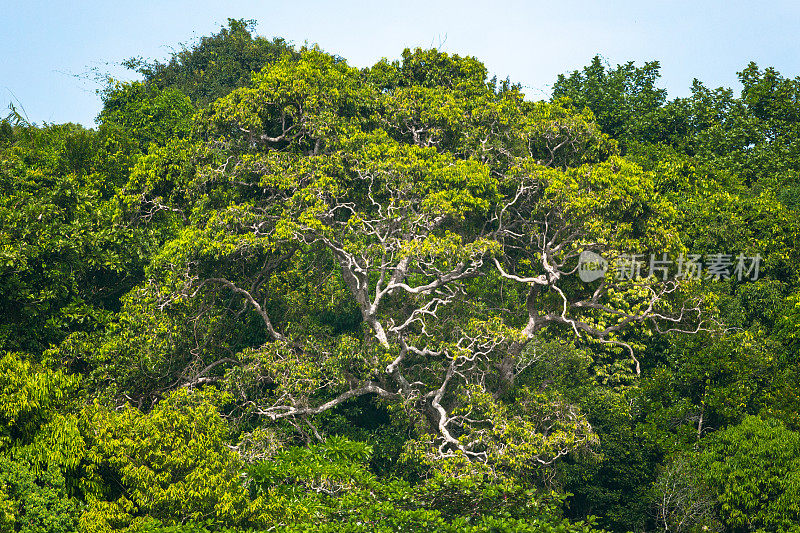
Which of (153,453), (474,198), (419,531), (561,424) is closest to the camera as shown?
(419,531)

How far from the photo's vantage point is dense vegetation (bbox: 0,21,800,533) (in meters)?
17.3

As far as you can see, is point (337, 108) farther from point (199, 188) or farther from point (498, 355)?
point (498, 355)

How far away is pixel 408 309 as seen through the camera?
20531 millimetres

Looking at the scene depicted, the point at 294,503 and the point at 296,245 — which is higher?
the point at 296,245

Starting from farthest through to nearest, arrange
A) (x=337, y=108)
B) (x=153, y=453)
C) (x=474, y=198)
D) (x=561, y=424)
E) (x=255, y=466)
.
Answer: (x=337, y=108)
(x=474, y=198)
(x=561, y=424)
(x=255, y=466)
(x=153, y=453)

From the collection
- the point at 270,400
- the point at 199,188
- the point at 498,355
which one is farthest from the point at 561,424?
the point at 199,188

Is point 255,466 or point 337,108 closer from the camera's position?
point 255,466

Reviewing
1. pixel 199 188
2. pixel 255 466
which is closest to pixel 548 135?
pixel 199 188

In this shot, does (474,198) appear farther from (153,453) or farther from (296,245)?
(153,453)

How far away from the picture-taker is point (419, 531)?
39.6 feet

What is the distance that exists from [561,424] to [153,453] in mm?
8470

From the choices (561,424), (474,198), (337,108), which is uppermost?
(337,108)

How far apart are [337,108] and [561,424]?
914cm

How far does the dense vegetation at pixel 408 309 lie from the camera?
1728 centimetres
